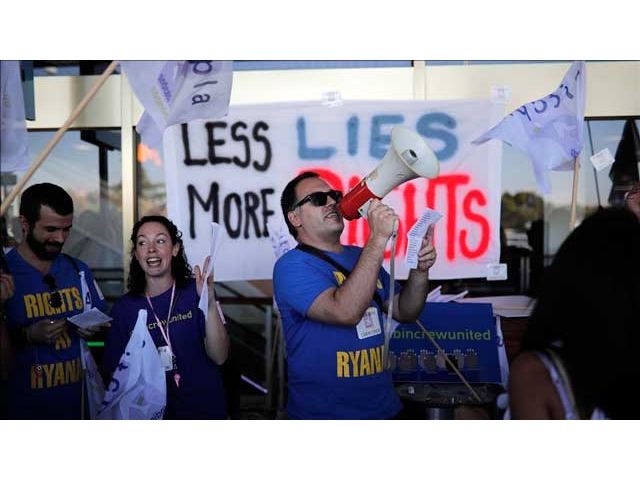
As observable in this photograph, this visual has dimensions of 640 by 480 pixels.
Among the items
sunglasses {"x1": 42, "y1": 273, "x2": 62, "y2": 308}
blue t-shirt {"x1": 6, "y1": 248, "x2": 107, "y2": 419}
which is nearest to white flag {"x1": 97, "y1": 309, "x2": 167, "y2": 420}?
blue t-shirt {"x1": 6, "y1": 248, "x2": 107, "y2": 419}

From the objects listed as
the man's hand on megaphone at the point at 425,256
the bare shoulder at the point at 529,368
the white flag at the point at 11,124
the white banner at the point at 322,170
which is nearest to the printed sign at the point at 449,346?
the white banner at the point at 322,170

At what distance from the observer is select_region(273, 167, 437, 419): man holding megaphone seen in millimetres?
2684

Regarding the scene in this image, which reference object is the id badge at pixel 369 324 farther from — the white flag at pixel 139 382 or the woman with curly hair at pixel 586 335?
the woman with curly hair at pixel 586 335

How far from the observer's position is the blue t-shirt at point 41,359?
3102mm

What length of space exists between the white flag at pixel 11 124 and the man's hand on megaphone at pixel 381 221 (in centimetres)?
163

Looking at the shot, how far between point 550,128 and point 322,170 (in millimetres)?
1448

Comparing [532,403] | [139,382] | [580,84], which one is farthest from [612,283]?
[580,84]

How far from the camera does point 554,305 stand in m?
1.80

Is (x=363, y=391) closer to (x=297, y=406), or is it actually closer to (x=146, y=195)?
(x=297, y=406)

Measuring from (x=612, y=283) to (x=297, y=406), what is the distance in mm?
1505

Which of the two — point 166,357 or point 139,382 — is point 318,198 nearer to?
point 166,357

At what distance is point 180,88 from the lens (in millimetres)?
3521

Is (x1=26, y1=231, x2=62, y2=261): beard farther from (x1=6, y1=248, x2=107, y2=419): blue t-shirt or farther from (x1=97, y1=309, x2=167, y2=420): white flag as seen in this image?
(x1=97, y1=309, x2=167, y2=420): white flag

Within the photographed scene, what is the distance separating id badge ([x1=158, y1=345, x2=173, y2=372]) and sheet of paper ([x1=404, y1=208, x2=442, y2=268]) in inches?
45.6
